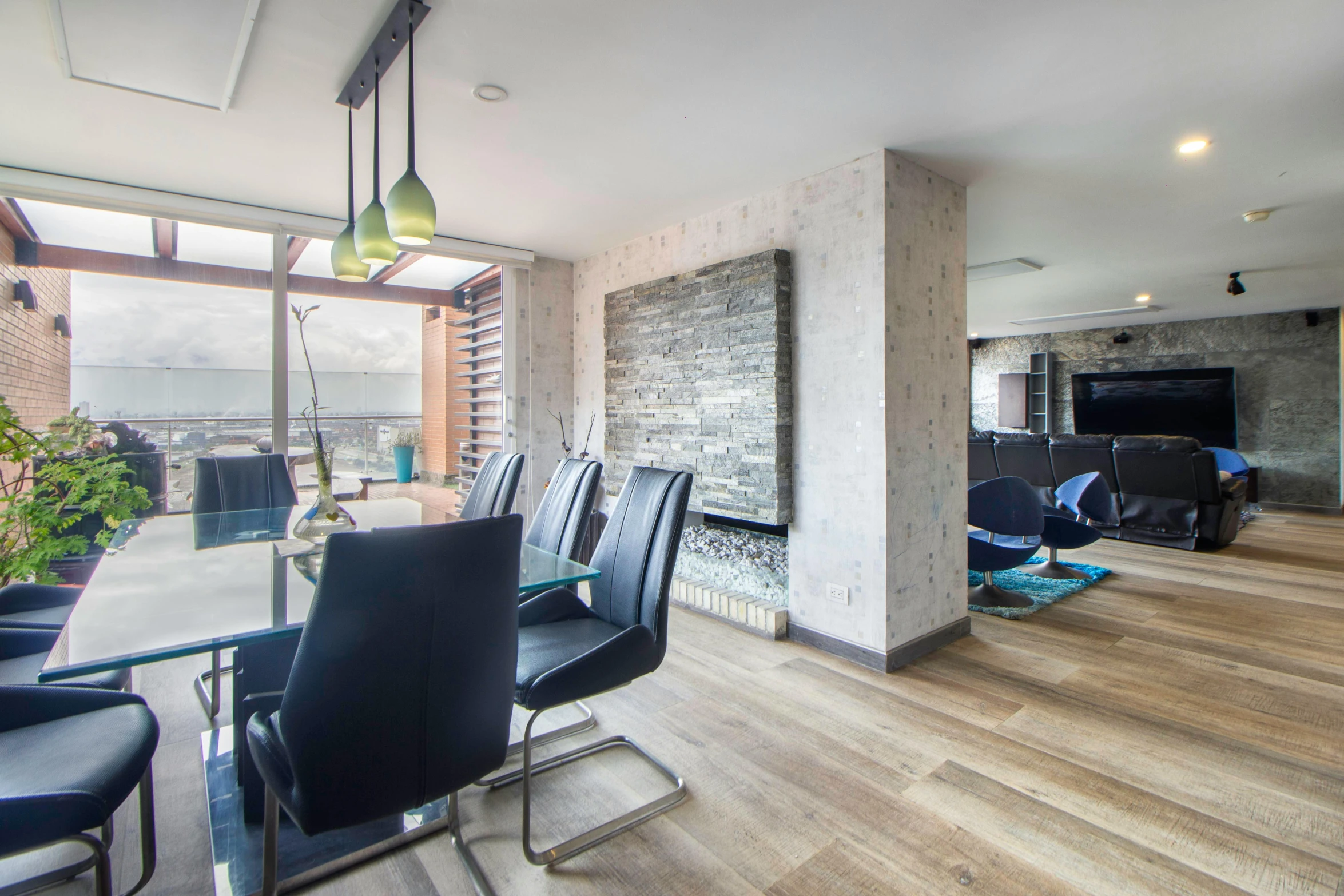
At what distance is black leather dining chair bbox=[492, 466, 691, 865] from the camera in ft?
5.57

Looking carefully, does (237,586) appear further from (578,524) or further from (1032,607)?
(1032,607)

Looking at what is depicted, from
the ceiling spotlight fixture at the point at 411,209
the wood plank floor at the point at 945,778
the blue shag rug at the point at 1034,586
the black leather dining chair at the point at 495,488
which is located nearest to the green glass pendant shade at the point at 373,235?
the ceiling spotlight fixture at the point at 411,209

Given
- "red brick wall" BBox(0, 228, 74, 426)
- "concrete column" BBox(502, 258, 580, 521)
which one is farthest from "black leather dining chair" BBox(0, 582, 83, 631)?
"concrete column" BBox(502, 258, 580, 521)

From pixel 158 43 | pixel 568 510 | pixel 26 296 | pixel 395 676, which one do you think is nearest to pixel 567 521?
pixel 568 510

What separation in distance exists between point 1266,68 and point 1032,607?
2788mm

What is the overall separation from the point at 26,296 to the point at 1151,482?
7665mm

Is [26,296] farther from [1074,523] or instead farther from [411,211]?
[1074,523]

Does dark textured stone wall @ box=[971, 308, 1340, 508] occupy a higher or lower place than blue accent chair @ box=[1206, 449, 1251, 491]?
higher

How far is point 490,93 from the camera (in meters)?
2.36

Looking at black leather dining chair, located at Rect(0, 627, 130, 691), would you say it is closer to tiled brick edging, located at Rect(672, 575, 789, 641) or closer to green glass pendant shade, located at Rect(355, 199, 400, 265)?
green glass pendant shade, located at Rect(355, 199, 400, 265)

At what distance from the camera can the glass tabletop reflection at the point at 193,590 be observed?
127cm

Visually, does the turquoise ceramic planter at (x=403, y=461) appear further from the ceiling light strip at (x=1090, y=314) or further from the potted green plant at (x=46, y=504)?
the ceiling light strip at (x=1090, y=314)

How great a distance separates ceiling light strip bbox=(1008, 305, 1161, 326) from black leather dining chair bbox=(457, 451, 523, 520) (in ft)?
23.2

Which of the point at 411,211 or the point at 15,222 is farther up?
the point at 15,222
